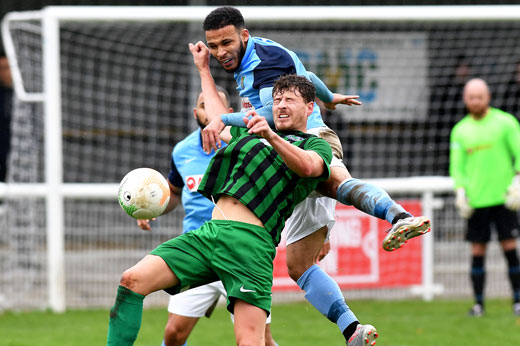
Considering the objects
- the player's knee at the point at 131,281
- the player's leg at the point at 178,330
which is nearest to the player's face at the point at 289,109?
the player's knee at the point at 131,281

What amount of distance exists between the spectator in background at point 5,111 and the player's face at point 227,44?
578 cm

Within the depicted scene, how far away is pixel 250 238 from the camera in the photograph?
15.2 ft

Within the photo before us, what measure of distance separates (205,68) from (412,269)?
17.4ft

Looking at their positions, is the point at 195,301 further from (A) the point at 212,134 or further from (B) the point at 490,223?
(B) the point at 490,223

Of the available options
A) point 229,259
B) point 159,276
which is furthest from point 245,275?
point 159,276

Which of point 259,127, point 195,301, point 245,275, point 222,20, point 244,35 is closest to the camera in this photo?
point 259,127

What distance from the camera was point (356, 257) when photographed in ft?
31.7

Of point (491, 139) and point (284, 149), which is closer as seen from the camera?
point (284, 149)

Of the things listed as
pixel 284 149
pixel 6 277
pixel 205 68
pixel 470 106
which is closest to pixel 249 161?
pixel 284 149

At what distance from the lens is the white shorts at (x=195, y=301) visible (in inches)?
240

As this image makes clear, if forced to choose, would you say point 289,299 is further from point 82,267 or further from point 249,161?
point 249,161

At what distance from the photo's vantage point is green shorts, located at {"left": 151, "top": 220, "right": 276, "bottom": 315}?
4.57 metres

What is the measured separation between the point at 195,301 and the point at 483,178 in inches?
161

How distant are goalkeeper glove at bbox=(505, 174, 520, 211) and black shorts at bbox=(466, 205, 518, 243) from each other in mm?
163
